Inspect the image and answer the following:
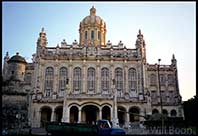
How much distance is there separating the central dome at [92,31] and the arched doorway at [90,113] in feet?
53.0

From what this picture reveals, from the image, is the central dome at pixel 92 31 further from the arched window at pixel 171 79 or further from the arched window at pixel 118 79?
the arched window at pixel 171 79

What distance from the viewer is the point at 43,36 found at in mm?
56969

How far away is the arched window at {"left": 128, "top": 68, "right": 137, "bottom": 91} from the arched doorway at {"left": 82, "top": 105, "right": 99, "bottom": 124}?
8.53 m

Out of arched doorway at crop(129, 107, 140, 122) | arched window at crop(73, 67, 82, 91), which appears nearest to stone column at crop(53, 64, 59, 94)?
arched window at crop(73, 67, 82, 91)

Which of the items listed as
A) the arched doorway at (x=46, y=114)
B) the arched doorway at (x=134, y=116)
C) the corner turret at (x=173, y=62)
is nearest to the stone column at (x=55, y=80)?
the arched doorway at (x=46, y=114)

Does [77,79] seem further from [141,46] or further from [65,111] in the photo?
[141,46]

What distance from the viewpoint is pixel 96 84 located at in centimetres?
5253

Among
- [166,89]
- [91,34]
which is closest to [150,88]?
[166,89]

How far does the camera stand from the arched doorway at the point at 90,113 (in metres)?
49.1

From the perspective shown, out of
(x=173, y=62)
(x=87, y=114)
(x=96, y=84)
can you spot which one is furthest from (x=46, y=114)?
(x=173, y=62)

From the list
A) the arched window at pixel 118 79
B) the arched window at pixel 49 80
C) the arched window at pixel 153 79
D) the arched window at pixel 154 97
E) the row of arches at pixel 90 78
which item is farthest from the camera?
the arched window at pixel 153 79

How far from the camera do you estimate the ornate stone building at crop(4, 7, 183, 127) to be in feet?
159

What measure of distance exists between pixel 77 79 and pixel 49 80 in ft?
18.5

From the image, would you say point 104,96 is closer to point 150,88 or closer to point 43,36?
point 150,88
